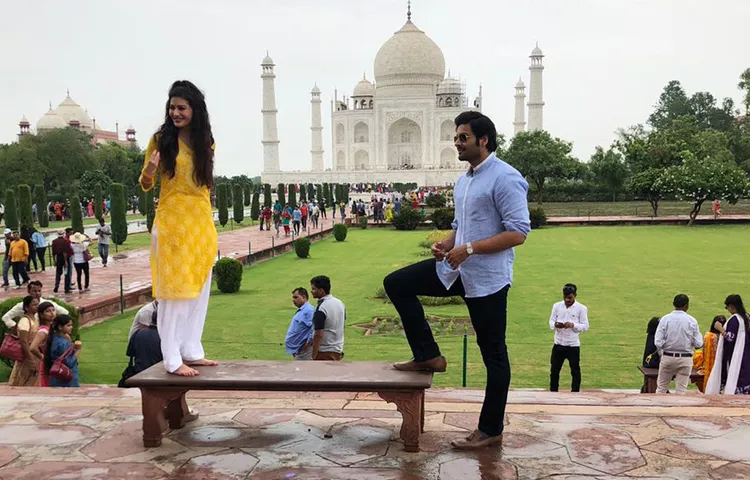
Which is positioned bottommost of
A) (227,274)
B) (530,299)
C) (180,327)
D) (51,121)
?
(530,299)

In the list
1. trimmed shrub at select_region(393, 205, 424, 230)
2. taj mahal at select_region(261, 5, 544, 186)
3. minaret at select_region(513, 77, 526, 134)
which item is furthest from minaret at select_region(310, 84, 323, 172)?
trimmed shrub at select_region(393, 205, 424, 230)

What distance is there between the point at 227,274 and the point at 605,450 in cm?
784

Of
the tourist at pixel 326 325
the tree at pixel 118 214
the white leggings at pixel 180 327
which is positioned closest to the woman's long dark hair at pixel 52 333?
the tourist at pixel 326 325

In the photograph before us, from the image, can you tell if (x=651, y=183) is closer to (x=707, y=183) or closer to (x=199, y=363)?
(x=707, y=183)

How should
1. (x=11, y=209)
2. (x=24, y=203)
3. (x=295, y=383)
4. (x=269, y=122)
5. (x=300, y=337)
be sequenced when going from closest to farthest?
(x=295, y=383) → (x=300, y=337) → (x=24, y=203) → (x=11, y=209) → (x=269, y=122)

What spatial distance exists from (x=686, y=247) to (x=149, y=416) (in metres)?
15.3

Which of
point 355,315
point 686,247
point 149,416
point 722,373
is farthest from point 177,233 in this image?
point 686,247

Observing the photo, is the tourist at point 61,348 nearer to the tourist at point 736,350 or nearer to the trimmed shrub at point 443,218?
the tourist at point 736,350

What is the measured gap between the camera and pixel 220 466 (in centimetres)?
241

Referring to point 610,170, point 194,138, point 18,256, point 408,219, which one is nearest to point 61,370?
point 194,138

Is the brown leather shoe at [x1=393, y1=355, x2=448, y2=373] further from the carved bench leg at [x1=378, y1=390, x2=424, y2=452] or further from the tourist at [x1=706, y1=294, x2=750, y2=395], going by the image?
the tourist at [x1=706, y1=294, x2=750, y2=395]

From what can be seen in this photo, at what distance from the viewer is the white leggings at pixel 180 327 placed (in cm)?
273

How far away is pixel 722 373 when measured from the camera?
4.63 meters

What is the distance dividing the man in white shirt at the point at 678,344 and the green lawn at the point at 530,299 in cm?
66
